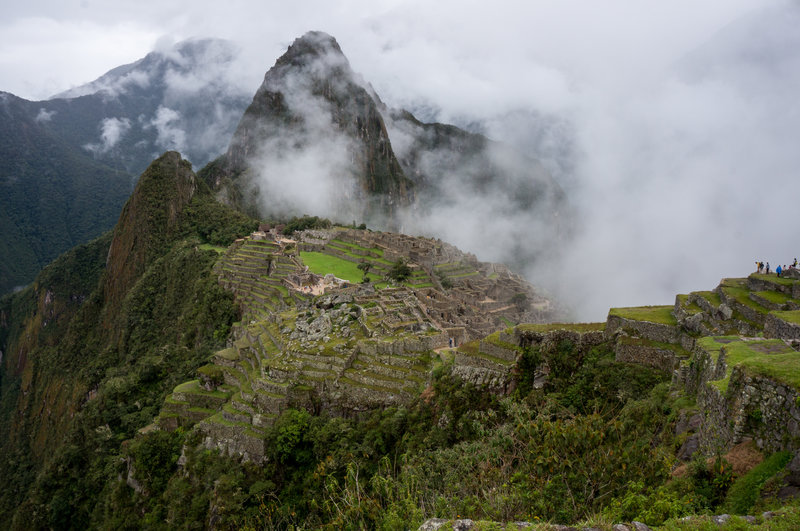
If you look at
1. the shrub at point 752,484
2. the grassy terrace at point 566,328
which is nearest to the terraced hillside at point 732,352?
the shrub at point 752,484

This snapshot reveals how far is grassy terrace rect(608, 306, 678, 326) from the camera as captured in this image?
14.5 m

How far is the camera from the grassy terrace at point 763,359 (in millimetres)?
7266

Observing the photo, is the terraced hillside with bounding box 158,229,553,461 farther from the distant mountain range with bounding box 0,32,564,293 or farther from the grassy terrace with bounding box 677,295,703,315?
the distant mountain range with bounding box 0,32,564,293

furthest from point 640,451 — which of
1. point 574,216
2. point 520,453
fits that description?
point 574,216

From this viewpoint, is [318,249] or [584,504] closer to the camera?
[584,504]

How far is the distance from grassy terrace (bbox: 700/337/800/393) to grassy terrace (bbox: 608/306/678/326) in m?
3.51

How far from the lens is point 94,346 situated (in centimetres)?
7681

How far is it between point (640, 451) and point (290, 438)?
12.5 m

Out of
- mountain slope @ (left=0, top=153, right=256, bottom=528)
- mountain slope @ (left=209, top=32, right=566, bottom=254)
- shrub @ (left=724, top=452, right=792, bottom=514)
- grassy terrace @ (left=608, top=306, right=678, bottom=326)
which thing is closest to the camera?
shrub @ (left=724, top=452, right=792, bottom=514)

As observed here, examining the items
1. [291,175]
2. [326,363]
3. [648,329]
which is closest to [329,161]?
[291,175]

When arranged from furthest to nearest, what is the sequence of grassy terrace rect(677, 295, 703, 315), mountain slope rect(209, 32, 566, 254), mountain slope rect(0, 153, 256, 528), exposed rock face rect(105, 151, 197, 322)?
mountain slope rect(209, 32, 566, 254) < exposed rock face rect(105, 151, 197, 322) < mountain slope rect(0, 153, 256, 528) < grassy terrace rect(677, 295, 703, 315)

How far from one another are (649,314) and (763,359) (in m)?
7.30

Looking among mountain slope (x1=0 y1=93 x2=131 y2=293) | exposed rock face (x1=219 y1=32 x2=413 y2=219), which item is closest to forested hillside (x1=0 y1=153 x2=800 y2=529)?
exposed rock face (x1=219 y1=32 x2=413 y2=219)

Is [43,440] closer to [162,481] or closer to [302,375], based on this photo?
[162,481]
